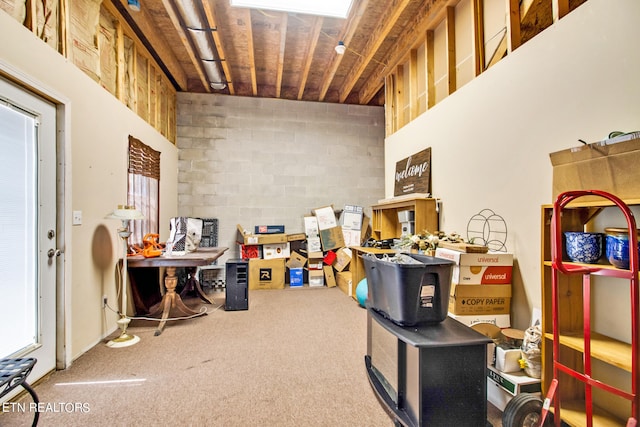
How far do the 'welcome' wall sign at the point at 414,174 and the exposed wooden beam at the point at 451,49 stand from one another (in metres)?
0.71

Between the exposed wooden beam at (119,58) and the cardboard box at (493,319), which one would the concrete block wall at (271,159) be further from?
the cardboard box at (493,319)

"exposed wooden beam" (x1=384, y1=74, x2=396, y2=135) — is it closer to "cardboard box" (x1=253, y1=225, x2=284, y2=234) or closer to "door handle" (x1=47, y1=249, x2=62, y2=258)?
"cardboard box" (x1=253, y1=225, x2=284, y2=234)

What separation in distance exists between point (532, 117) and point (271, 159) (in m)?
4.01

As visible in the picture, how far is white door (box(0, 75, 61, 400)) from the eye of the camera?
1.83 meters

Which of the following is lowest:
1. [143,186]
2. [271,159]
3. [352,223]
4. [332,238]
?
[332,238]

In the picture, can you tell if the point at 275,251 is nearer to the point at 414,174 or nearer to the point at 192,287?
the point at 192,287

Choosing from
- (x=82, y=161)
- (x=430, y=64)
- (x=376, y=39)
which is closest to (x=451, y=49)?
(x=430, y=64)

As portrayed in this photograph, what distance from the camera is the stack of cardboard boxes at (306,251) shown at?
4805mm

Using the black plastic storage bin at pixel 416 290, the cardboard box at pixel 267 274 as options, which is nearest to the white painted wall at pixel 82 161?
the cardboard box at pixel 267 274

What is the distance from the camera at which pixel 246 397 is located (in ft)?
6.13

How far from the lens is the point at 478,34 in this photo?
2705 millimetres

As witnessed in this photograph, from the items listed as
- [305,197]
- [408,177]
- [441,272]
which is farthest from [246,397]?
[305,197]

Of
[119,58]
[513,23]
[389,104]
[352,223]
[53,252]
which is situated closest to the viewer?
[53,252]

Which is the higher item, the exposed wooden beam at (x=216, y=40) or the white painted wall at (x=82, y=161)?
the exposed wooden beam at (x=216, y=40)
